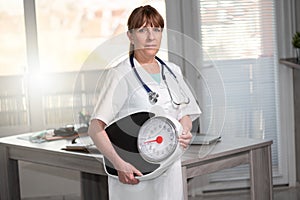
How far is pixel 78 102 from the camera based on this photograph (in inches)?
93.4

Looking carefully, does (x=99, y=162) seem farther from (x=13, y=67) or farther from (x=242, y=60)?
(x=242, y=60)

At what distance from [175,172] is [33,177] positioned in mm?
2319

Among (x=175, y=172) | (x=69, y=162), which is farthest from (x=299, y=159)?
(x=175, y=172)

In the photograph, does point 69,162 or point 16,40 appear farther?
point 16,40

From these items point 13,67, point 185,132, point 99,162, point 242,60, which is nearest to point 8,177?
point 99,162

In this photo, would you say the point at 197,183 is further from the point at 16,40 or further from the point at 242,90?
the point at 16,40

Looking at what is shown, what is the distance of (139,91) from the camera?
2186mm

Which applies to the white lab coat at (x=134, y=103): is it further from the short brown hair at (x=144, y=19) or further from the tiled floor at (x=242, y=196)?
the tiled floor at (x=242, y=196)

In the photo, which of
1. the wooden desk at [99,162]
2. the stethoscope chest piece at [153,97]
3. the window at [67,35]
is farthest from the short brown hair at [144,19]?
the window at [67,35]

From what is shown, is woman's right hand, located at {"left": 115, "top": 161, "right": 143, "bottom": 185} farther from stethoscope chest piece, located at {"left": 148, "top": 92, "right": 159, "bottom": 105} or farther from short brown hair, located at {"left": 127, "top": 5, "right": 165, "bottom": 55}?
short brown hair, located at {"left": 127, "top": 5, "right": 165, "bottom": 55}

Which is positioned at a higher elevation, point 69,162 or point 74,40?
point 74,40

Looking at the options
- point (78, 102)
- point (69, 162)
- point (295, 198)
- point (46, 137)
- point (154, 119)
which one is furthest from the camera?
point (295, 198)

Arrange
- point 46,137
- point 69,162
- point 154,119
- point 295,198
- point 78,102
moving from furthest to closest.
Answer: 1. point 295,198
2. point 46,137
3. point 69,162
4. point 78,102
5. point 154,119

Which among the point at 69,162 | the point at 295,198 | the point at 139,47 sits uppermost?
the point at 139,47
